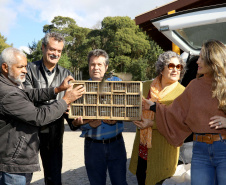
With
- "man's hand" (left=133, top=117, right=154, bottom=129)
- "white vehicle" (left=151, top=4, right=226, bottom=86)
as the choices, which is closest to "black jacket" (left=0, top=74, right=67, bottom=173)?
"man's hand" (left=133, top=117, right=154, bottom=129)

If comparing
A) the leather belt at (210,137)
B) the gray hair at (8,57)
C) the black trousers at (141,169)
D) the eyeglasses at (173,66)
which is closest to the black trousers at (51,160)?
the black trousers at (141,169)

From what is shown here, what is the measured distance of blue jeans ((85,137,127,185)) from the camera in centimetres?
277

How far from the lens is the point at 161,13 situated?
10703 millimetres

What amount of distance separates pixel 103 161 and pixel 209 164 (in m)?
1.08

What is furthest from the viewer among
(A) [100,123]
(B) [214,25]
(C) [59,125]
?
(C) [59,125]

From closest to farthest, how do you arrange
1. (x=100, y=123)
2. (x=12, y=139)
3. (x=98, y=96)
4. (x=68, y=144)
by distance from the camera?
(x=12, y=139) → (x=98, y=96) → (x=100, y=123) → (x=68, y=144)

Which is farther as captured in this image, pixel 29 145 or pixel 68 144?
pixel 68 144

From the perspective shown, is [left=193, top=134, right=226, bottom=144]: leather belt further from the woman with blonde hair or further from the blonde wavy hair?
the woman with blonde hair

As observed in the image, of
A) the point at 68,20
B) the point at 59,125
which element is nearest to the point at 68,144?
the point at 59,125

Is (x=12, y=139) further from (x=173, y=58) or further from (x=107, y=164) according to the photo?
(x=173, y=58)

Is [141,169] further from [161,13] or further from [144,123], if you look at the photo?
[161,13]

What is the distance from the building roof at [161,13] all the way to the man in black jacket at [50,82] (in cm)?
766

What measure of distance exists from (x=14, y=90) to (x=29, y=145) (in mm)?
497

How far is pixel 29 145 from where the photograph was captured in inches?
91.2
